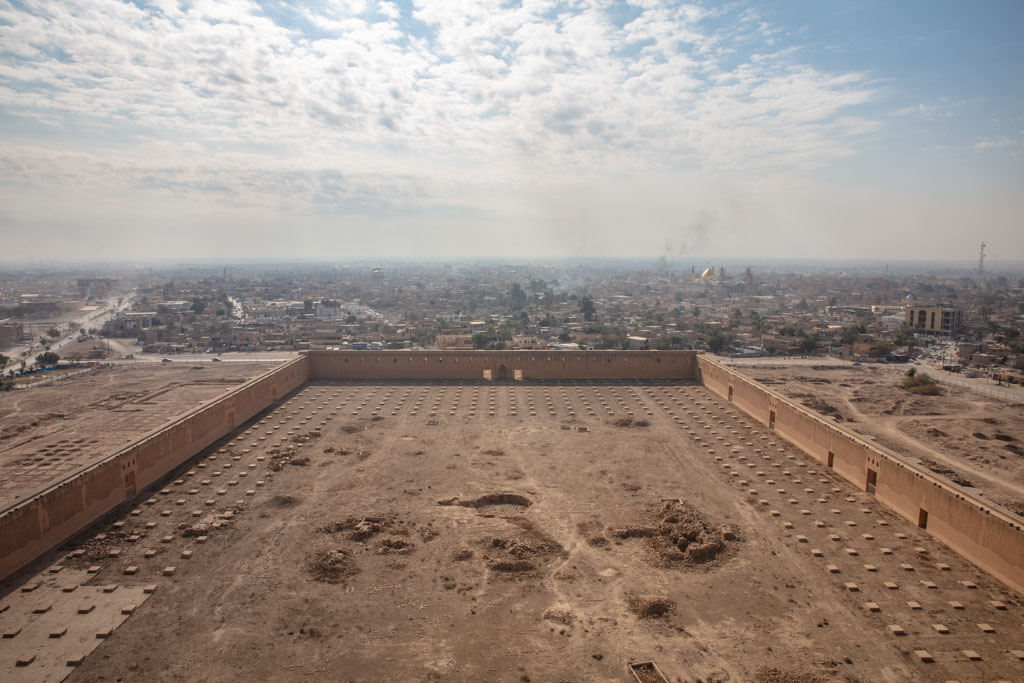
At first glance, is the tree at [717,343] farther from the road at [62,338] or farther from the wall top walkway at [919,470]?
the road at [62,338]

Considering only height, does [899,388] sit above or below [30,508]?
below

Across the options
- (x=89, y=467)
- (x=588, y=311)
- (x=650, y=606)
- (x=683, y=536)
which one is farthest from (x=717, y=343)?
Answer: (x=89, y=467)

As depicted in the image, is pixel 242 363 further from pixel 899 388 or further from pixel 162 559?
pixel 899 388

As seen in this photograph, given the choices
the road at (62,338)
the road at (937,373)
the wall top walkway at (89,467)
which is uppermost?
the wall top walkway at (89,467)

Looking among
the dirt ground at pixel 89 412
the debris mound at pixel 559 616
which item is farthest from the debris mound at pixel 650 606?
the dirt ground at pixel 89 412

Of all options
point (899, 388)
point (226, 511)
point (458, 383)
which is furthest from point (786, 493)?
point (899, 388)

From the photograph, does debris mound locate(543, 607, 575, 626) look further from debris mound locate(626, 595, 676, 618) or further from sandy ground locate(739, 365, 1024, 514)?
sandy ground locate(739, 365, 1024, 514)
